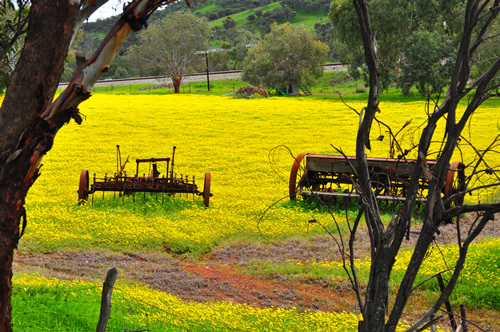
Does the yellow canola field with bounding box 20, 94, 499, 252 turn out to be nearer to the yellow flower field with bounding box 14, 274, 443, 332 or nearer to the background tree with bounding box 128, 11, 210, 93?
the yellow flower field with bounding box 14, 274, 443, 332

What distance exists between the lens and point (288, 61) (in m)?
53.5

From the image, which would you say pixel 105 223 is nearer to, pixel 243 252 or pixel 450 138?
pixel 243 252

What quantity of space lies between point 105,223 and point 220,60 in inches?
3059

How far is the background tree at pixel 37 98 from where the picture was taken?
3871 mm

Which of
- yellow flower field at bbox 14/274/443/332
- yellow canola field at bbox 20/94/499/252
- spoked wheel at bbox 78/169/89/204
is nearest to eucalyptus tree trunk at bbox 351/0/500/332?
yellow canola field at bbox 20/94/499/252

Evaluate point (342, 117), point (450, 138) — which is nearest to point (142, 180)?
point (450, 138)

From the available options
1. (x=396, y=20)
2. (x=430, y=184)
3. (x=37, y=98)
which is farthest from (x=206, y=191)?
(x=396, y=20)

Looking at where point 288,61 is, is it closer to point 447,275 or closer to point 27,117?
point 447,275

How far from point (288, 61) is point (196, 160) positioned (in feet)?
109

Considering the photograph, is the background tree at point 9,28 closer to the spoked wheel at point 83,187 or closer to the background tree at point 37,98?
the background tree at point 37,98

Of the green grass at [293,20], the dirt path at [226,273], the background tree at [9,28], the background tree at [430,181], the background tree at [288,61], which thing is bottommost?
the dirt path at [226,273]

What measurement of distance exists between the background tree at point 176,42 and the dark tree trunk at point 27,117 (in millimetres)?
64289

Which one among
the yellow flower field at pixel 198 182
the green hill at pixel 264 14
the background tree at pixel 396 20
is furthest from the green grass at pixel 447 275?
the green hill at pixel 264 14

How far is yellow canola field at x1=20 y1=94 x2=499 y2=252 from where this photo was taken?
1274 cm
